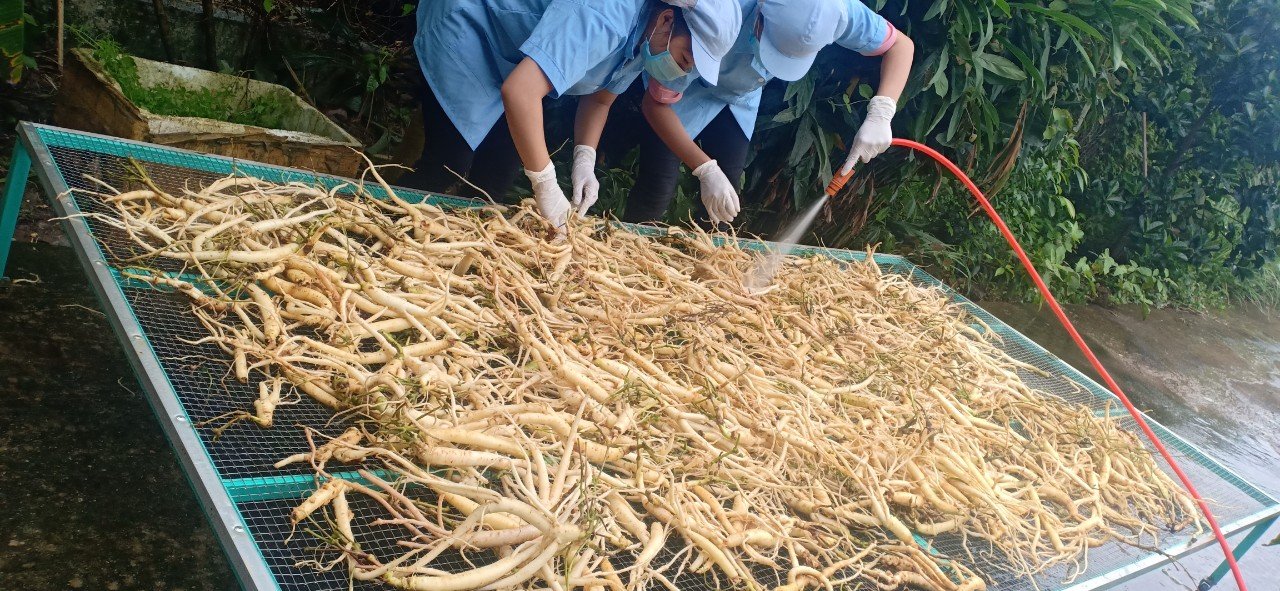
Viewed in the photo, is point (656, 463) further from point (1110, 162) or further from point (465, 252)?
point (1110, 162)

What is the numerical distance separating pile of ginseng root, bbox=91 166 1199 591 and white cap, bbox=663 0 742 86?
53 centimetres

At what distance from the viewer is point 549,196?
230 centimetres

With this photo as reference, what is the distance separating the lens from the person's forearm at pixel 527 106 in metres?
Result: 2.07

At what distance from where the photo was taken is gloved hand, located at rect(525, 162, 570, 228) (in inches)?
89.2

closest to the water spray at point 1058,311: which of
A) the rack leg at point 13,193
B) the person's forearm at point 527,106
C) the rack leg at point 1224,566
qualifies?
the rack leg at point 1224,566

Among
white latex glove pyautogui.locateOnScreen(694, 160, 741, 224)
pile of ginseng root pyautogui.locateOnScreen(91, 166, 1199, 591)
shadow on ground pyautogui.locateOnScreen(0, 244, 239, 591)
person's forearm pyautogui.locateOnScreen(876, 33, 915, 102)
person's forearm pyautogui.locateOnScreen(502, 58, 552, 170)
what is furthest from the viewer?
person's forearm pyautogui.locateOnScreen(876, 33, 915, 102)

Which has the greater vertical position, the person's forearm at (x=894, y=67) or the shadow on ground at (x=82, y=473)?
the person's forearm at (x=894, y=67)

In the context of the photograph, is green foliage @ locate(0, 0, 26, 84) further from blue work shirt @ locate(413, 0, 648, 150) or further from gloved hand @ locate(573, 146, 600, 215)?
gloved hand @ locate(573, 146, 600, 215)

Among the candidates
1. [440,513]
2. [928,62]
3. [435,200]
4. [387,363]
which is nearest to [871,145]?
[928,62]

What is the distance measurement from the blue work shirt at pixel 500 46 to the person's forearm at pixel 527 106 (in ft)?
0.17

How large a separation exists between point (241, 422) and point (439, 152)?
55.7 inches

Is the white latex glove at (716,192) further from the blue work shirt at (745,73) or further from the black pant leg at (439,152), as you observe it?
the black pant leg at (439,152)

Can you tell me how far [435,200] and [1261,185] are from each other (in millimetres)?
7169

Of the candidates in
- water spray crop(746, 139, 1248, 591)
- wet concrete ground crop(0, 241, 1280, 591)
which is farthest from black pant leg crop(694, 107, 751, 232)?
wet concrete ground crop(0, 241, 1280, 591)
